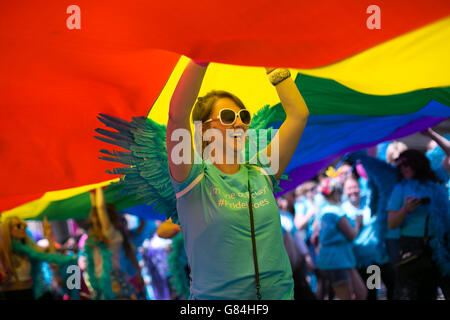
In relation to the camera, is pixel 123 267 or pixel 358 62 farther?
pixel 123 267

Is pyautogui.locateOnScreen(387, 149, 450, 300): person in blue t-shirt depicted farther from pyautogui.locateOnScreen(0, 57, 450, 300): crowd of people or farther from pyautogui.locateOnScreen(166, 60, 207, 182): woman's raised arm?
pyautogui.locateOnScreen(166, 60, 207, 182): woman's raised arm

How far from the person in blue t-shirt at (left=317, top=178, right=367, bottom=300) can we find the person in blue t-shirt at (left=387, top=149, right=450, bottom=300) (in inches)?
45.5

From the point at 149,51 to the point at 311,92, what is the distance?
1.18 meters

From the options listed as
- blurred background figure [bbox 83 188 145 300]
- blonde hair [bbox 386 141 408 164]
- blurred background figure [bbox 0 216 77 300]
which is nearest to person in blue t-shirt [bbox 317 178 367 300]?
blonde hair [bbox 386 141 408 164]

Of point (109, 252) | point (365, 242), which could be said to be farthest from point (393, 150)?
point (109, 252)

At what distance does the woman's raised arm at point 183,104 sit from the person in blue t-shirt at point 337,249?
3.73 metres

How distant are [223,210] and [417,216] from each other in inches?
105

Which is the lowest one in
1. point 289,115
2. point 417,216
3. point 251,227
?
point 417,216

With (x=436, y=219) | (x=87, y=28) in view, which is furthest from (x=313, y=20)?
(x=436, y=219)

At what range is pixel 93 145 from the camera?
3.22 m

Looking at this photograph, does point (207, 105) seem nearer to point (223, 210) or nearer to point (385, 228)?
point (223, 210)

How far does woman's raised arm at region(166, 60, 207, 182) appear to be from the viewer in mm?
1909

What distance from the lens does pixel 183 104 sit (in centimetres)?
193

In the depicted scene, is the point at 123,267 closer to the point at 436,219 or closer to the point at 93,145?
the point at 93,145
